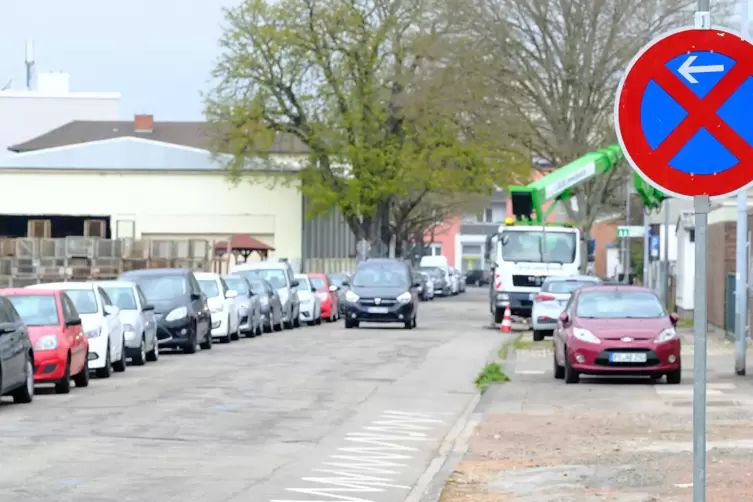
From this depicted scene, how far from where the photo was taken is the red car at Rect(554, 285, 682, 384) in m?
23.2

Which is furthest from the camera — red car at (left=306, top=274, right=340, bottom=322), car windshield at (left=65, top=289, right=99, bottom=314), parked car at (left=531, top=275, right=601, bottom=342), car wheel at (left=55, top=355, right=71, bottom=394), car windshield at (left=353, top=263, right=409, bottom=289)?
red car at (left=306, top=274, right=340, bottom=322)

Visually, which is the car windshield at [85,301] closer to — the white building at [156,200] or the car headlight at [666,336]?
the car headlight at [666,336]

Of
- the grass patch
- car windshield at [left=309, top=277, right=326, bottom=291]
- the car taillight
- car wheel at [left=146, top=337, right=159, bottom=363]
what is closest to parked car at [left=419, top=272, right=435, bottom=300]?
car windshield at [left=309, top=277, right=326, bottom=291]

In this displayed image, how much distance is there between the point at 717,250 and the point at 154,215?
1807 inches

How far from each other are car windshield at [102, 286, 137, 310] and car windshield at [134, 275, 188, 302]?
345 cm

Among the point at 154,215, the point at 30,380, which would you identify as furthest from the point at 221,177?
the point at 30,380

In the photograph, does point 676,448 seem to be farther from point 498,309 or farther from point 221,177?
point 221,177

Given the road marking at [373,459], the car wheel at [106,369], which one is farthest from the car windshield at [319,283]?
the road marking at [373,459]

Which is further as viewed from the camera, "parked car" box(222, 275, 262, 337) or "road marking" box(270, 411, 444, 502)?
"parked car" box(222, 275, 262, 337)

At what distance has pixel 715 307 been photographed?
133ft

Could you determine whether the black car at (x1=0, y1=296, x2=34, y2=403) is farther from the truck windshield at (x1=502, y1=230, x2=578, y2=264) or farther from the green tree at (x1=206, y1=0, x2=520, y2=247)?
the green tree at (x1=206, y1=0, x2=520, y2=247)

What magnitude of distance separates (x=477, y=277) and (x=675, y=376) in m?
110

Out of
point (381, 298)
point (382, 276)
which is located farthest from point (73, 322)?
point (382, 276)

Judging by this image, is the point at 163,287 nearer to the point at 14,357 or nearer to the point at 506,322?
the point at 506,322
